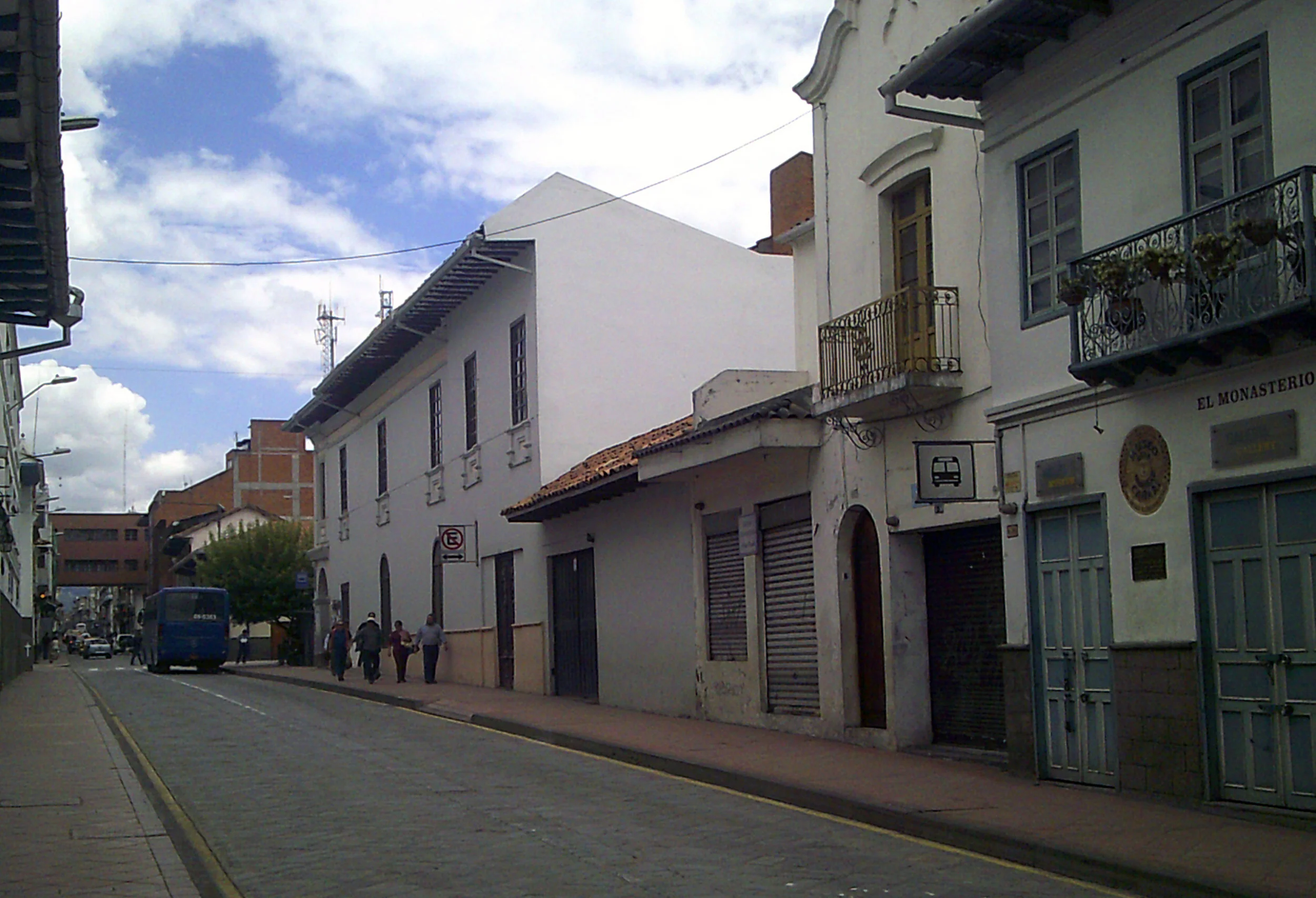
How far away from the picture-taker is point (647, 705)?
22875mm

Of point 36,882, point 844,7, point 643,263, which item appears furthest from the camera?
point 643,263

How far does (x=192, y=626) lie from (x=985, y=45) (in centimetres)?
3984

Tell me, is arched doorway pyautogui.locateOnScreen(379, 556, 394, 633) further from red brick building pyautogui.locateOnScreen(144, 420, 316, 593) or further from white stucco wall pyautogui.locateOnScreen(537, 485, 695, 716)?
red brick building pyautogui.locateOnScreen(144, 420, 316, 593)

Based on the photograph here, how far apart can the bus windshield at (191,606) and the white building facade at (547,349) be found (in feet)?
55.4

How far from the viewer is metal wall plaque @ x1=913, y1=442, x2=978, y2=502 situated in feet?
44.5

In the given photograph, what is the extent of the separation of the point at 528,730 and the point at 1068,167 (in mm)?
10938

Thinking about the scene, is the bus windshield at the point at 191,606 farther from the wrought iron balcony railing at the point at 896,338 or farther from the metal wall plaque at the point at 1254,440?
the metal wall plaque at the point at 1254,440

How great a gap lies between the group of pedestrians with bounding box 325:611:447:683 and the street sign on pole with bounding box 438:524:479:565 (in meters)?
1.87

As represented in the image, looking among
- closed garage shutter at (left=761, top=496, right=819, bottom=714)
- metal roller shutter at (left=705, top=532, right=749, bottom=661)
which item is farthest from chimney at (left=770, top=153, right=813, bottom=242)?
closed garage shutter at (left=761, top=496, right=819, bottom=714)

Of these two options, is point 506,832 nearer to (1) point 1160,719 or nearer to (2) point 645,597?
(1) point 1160,719

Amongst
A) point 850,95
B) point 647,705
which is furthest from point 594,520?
point 850,95

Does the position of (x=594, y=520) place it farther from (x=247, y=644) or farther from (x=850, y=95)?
(x=247, y=644)

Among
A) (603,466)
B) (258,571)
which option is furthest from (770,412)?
(258,571)

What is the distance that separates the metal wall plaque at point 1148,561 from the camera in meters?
11.5
